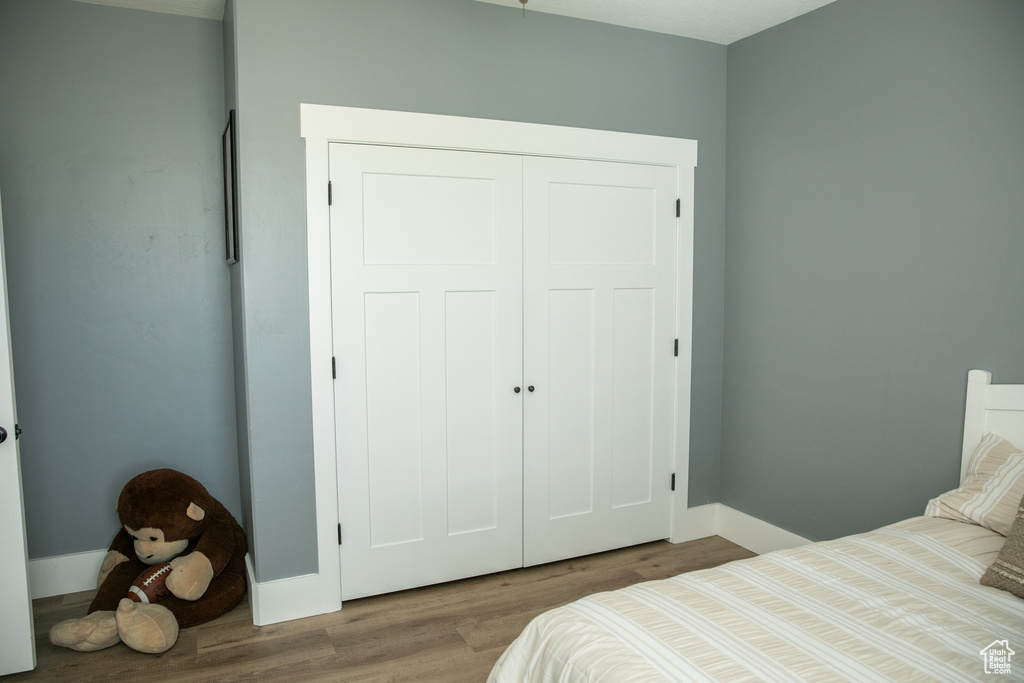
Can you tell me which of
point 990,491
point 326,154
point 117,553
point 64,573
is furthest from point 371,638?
point 990,491

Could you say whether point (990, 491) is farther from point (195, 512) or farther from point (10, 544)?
point (10, 544)

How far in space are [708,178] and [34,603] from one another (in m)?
3.60

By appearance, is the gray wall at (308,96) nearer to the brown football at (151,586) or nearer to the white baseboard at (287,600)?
the white baseboard at (287,600)

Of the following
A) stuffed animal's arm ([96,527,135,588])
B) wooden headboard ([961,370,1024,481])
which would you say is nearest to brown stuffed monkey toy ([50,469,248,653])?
stuffed animal's arm ([96,527,135,588])

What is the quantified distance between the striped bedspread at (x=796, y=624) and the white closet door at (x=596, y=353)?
1.29 meters

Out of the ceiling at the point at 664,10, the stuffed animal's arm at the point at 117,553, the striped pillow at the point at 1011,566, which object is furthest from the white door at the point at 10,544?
the striped pillow at the point at 1011,566

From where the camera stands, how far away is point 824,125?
2889mm

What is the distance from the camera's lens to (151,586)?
2.58 metres

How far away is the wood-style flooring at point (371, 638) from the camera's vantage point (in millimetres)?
2268

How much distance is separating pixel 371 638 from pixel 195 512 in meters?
0.91

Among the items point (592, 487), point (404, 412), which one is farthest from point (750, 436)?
point (404, 412)

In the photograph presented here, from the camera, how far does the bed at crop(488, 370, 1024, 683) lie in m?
1.39

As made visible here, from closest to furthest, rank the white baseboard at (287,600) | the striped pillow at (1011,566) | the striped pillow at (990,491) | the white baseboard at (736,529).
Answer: the striped pillow at (1011,566)
the striped pillow at (990,491)
the white baseboard at (287,600)
the white baseboard at (736,529)

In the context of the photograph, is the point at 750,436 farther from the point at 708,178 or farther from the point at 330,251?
the point at 330,251
